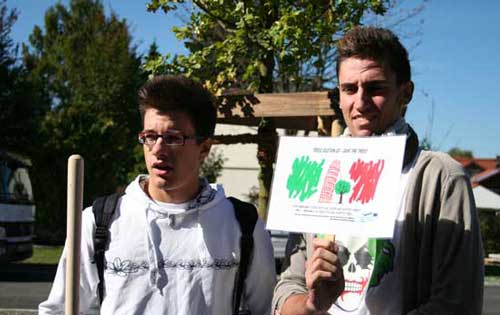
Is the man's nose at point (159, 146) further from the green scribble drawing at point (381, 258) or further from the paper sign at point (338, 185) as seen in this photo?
the green scribble drawing at point (381, 258)

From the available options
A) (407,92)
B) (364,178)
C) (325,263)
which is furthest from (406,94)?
(325,263)

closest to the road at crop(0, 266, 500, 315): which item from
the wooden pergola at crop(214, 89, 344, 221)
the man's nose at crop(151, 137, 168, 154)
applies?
the wooden pergola at crop(214, 89, 344, 221)

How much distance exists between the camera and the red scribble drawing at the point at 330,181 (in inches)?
94.1

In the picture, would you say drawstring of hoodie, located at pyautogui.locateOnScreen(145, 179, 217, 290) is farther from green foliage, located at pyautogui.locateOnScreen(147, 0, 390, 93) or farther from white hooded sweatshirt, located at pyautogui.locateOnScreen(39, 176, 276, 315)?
green foliage, located at pyautogui.locateOnScreen(147, 0, 390, 93)

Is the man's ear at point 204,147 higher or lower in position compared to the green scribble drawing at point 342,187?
higher

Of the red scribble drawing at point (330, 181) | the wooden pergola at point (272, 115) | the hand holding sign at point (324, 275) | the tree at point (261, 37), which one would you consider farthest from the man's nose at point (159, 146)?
the tree at point (261, 37)

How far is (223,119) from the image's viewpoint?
7824mm

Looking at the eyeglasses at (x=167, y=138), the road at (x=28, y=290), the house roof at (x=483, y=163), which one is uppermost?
the house roof at (x=483, y=163)

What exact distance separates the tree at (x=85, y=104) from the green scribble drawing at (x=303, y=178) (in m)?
22.4

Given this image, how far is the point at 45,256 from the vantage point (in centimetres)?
2072

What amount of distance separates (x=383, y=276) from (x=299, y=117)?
468 cm

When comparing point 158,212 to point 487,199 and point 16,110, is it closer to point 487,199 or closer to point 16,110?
point 16,110

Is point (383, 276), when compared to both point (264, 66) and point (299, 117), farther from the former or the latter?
point (264, 66)

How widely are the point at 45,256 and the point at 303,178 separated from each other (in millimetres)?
19254
